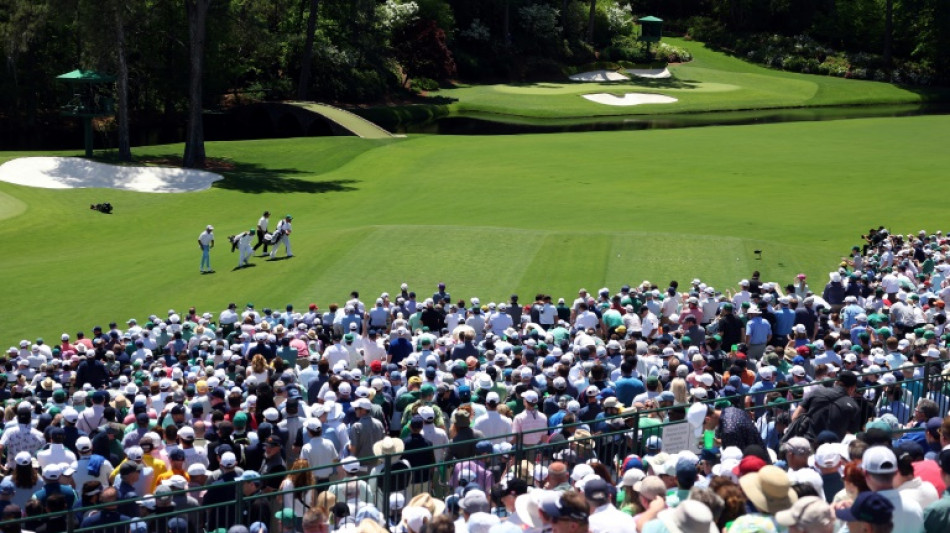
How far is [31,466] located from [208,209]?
31241 millimetres

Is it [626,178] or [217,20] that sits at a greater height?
[217,20]

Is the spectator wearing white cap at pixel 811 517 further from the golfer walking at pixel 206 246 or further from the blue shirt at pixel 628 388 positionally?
the golfer walking at pixel 206 246

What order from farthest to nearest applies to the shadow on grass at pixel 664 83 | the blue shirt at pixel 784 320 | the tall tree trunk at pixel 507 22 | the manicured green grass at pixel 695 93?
the tall tree trunk at pixel 507 22, the shadow on grass at pixel 664 83, the manicured green grass at pixel 695 93, the blue shirt at pixel 784 320

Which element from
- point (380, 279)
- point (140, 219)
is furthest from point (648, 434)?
point (140, 219)

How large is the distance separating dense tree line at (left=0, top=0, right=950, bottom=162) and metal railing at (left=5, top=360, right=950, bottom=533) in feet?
133

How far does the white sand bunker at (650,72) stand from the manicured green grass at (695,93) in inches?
41.4

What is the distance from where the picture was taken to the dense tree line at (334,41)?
5175cm

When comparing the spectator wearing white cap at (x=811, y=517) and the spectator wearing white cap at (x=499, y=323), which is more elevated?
the spectator wearing white cap at (x=811, y=517)

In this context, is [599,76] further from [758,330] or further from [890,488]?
[890,488]

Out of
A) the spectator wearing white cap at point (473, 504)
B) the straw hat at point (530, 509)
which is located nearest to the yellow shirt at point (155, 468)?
the spectator wearing white cap at point (473, 504)

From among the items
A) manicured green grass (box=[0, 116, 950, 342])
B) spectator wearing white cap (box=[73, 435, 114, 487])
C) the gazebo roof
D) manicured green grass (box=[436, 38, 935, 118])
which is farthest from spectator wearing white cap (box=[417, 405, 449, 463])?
manicured green grass (box=[436, 38, 935, 118])

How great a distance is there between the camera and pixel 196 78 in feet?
164

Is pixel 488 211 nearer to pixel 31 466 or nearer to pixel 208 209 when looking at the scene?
pixel 208 209

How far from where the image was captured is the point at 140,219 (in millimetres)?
40062
